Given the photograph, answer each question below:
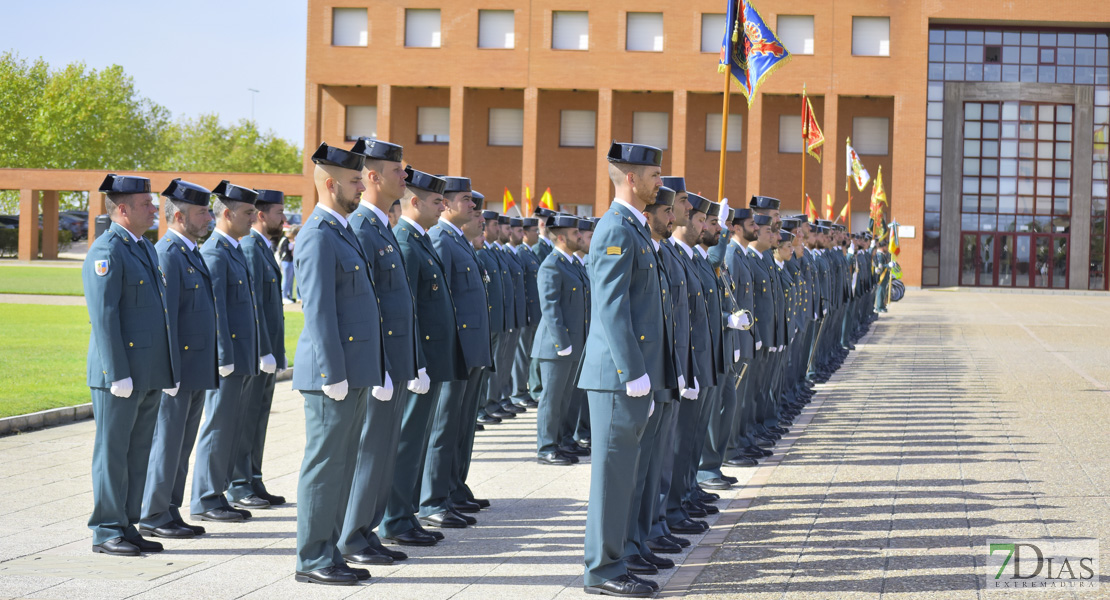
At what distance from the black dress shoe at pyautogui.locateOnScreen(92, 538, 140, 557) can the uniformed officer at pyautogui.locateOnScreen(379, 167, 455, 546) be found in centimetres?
159

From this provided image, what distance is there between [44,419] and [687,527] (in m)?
6.73

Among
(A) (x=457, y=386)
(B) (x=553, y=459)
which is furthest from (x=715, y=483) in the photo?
(A) (x=457, y=386)

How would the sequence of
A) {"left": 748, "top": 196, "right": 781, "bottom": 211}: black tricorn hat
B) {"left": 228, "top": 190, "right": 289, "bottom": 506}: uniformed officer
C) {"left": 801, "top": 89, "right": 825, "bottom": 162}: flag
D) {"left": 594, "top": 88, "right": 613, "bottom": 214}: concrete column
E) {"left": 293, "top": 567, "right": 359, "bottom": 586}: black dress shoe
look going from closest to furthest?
{"left": 293, "top": 567, "right": 359, "bottom": 586}: black dress shoe, {"left": 228, "top": 190, "right": 289, "bottom": 506}: uniformed officer, {"left": 748, "top": 196, "right": 781, "bottom": 211}: black tricorn hat, {"left": 801, "top": 89, "right": 825, "bottom": 162}: flag, {"left": 594, "top": 88, "right": 613, "bottom": 214}: concrete column

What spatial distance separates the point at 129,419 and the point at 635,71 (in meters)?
44.8

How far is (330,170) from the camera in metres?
6.13

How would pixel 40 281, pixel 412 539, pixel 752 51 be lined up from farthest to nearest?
1. pixel 40 281
2. pixel 752 51
3. pixel 412 539

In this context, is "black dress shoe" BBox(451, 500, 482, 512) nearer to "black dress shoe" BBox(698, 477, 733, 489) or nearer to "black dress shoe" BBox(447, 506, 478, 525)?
"black dress shoe" BBox(447, 506, 478, 525)

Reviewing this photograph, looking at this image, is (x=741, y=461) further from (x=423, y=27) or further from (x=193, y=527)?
(x=423, y=27)


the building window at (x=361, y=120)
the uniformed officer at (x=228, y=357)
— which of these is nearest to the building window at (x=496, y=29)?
the building window at (x=361, y=120)

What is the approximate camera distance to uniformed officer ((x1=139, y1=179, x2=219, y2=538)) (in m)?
6.93

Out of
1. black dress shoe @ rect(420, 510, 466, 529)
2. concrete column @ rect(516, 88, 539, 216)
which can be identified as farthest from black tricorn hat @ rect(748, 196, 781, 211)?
concrete column @ rect(516, 88, 539, 216)

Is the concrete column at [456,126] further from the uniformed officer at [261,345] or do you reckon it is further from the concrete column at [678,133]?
the uniformed officer at [261,345]

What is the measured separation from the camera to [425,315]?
7316mm

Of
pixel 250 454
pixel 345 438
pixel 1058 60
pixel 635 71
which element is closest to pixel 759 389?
pixel 250 454
